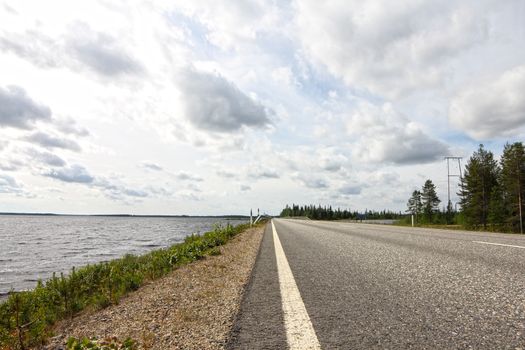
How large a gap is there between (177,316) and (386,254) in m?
5.03

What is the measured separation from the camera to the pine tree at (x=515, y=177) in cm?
3616

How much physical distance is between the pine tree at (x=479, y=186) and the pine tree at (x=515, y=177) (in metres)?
5.83

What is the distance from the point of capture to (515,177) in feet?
120

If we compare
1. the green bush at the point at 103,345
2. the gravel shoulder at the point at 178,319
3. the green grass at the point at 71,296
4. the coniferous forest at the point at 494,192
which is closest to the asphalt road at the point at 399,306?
the gravel shoulder at the point at 178,319

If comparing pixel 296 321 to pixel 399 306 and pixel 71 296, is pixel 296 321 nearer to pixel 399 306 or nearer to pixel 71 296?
pixel 399 306

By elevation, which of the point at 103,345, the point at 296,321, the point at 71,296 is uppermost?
the point at 296,321

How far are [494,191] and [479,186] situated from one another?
13.6 feet

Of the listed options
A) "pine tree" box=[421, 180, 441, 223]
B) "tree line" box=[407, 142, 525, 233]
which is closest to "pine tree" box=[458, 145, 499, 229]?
"tree line" box=[407, 142, 525, 233]

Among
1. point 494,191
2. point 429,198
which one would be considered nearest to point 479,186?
point 494,191

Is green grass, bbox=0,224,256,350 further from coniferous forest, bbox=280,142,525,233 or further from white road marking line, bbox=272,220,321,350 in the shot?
coniferous forest, bbox=280,142,525,233

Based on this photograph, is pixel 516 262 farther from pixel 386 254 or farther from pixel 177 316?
pixel 177 316

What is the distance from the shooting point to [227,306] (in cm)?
358

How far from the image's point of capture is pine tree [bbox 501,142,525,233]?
119ft

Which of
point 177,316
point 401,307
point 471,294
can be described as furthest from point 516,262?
point 177,316
